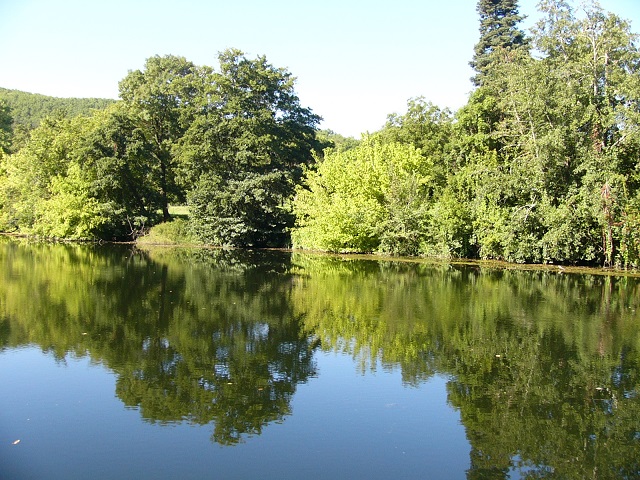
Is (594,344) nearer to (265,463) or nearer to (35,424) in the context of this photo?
(265,463)

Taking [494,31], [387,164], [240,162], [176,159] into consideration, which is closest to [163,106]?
[176,159]

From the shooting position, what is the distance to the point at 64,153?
45125 millimetres

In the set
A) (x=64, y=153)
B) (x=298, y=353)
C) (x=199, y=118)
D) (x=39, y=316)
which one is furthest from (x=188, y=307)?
(x=64, y=153)

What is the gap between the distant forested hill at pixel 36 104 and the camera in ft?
318

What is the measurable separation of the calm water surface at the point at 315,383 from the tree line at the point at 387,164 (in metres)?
9.00

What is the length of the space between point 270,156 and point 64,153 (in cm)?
1738

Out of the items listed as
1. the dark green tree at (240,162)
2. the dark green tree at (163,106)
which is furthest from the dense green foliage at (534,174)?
the dark green tree at (163,106)

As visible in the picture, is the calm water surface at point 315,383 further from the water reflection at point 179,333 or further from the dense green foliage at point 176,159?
the dense green foliage at point 176,159

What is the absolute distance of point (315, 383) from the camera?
33.9 ft

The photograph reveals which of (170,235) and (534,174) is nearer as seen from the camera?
(534,174)

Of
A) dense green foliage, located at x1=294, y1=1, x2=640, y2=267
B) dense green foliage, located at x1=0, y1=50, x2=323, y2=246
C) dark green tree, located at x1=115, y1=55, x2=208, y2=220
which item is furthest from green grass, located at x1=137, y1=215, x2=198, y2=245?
dense green foliage, located at x1=294, y1=1, x2=640, y2=267

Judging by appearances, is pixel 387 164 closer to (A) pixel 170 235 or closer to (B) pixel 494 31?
(A) pixel 170 235

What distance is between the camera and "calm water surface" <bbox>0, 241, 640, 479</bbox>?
7.38 meters

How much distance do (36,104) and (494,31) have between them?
8586cm
